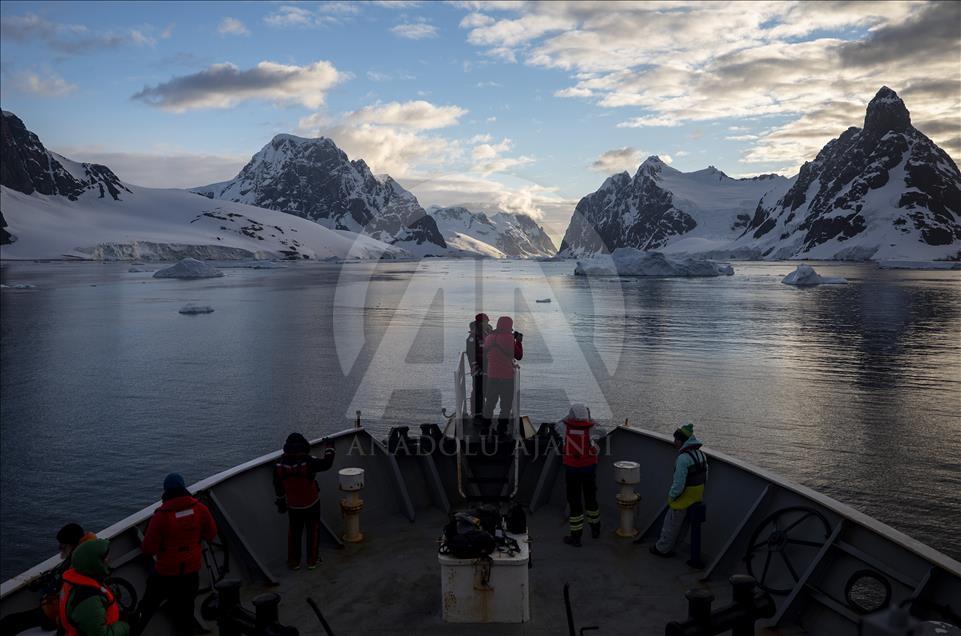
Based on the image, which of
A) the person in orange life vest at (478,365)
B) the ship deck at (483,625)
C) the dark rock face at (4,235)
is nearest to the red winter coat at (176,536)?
the ship deck at (483,625)

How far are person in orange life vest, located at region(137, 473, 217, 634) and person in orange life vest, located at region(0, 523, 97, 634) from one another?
76 centimetres

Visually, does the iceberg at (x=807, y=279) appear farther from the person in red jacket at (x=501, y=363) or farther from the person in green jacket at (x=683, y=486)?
the person in green jacket at (x=683, y=486)

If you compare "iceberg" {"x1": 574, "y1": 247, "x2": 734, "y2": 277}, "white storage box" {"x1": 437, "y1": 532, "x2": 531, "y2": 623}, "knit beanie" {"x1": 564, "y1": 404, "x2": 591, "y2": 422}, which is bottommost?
"white storage box" {"x1": 437, "y1": 532, "x2": 531, "y2": 623}

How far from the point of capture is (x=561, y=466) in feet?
33.3

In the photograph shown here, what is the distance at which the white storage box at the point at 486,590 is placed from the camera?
21.3 ft

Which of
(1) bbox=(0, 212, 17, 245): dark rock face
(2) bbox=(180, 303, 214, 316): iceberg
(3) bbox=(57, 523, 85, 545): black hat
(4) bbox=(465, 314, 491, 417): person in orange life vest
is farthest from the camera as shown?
(1) bbox=(0, 212, 17, 245): dark rock face

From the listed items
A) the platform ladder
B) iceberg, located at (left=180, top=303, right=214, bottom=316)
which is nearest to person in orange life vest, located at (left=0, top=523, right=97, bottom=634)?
the platform ladder

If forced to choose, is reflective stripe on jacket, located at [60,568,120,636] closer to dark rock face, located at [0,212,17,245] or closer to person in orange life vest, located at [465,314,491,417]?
person in orange life vest, located at [465,314,491,417]

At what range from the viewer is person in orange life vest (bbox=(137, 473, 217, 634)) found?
6004mm

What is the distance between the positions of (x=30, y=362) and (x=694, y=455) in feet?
121

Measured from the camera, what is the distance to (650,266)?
128625 millimetres

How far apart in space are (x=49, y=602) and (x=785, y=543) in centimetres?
699

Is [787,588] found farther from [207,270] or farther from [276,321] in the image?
[207,270]

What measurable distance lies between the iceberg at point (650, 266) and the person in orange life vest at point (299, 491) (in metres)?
121
